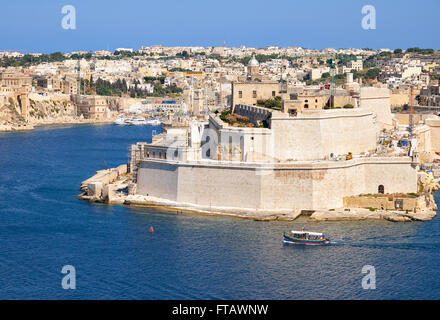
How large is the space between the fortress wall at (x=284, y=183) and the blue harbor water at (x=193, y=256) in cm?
122

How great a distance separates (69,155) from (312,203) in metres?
21.6

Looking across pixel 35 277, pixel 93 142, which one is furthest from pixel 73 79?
pixel 35 277

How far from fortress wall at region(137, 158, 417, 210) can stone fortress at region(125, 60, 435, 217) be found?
0.11ft

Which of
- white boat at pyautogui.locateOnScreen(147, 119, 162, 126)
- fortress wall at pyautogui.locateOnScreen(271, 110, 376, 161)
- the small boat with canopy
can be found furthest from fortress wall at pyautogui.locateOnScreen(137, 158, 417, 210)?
white boat at pyautogui.locateOnScreen(147, 119, 162, 126)

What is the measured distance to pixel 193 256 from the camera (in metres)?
21.7

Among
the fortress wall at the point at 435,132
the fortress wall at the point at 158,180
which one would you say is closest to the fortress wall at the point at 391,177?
the fortress wall at the point at 158,180

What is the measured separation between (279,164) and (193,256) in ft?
20.3

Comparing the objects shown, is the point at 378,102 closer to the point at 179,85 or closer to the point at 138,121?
the point at 138,121

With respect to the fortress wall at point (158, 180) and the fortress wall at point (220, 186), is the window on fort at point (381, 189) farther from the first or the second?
the fortress wall at point (158, 180)

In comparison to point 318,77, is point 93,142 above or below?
below

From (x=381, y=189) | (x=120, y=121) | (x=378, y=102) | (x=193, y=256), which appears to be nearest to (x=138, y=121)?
(x=120, y=121)

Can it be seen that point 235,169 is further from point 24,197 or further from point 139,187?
point 24,197

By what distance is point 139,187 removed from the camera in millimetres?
29469

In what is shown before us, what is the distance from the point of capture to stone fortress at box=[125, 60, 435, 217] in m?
26.5
